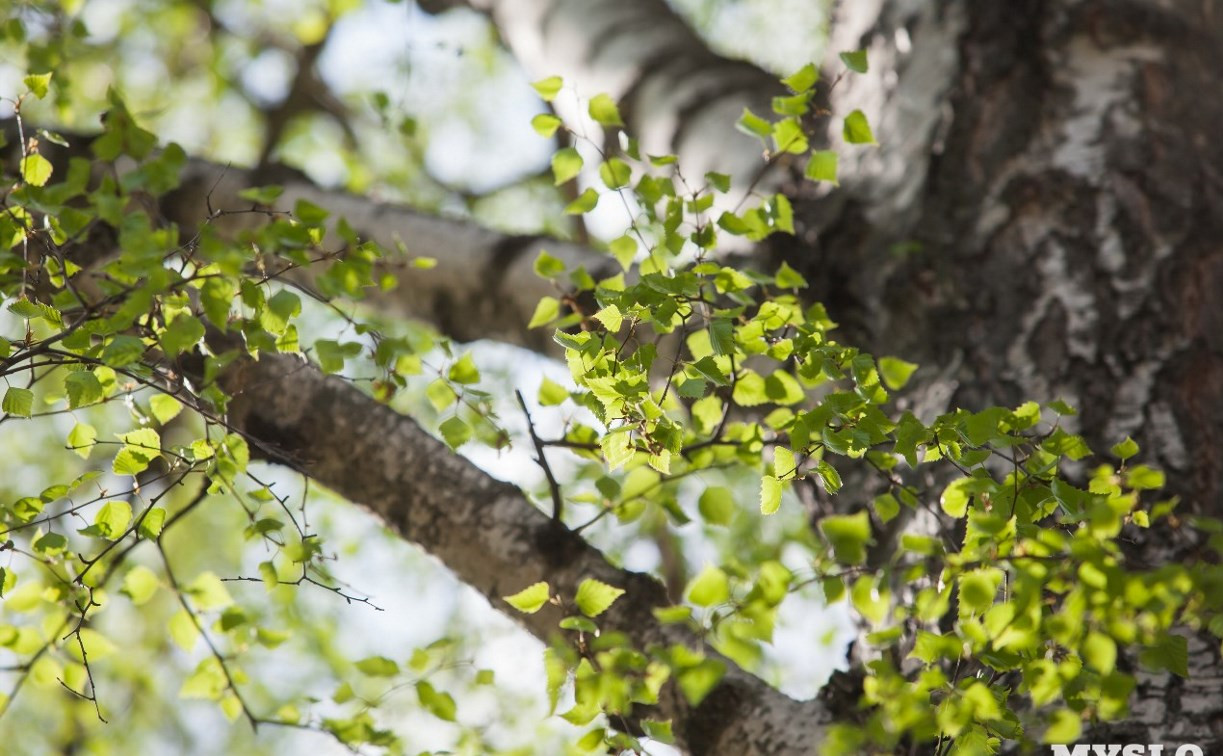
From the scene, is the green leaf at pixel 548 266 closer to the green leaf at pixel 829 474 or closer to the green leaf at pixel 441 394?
the green leaf at pixel 441 394

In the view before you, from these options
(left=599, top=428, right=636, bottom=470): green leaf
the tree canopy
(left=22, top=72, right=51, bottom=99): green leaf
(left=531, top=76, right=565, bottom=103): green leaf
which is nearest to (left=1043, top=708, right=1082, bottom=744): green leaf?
the tree canopy

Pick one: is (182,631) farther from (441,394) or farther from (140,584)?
(441,394)

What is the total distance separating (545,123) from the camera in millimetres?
1490

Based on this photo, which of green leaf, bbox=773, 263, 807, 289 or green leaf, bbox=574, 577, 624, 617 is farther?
green leaf, bbox=773, 263, 807, 289

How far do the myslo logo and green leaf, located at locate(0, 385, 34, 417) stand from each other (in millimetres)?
1462

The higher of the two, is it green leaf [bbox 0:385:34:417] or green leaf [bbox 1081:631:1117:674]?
green leaf [bbox 0:385:34:417]

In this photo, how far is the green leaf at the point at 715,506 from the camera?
141 centimetres

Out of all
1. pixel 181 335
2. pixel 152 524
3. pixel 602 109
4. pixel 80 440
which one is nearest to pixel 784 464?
pixel 602 109

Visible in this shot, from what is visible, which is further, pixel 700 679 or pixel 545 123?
pixel 545 123

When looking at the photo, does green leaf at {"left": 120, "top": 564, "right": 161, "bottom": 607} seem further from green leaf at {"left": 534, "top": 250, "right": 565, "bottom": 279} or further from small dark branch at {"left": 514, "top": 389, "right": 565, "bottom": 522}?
green leaf at {"left": 534, "top": 250, "right": 565, "bottom": 279}

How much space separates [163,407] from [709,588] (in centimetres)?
88

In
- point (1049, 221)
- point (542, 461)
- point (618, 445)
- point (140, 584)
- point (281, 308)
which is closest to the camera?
point (281, 308)

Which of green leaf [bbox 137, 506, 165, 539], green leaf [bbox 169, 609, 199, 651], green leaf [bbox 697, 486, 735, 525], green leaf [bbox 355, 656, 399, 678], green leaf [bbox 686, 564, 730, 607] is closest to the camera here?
green leaf [bbox 686, 564, 730, 607]

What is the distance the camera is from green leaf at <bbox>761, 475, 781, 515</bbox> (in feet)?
3.84
